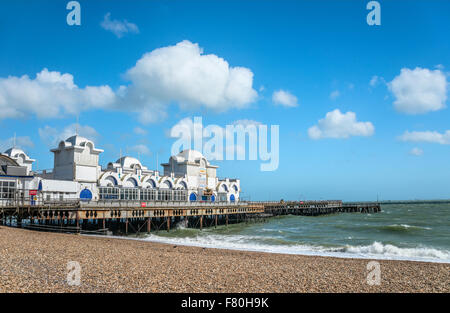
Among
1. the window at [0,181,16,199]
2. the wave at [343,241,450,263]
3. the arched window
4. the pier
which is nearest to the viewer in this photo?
the wave at [343,241,450,263]

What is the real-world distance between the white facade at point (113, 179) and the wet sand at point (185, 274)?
17239 millimetres

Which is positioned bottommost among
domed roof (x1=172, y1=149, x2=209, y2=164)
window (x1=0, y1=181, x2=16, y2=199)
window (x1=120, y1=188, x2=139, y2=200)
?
window (x1=120, y1=188, x2=139, y2=200)

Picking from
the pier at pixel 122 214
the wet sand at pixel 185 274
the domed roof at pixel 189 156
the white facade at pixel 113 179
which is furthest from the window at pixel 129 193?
the wet sand at pixel 185 274

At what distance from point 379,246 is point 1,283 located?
20.9 meters

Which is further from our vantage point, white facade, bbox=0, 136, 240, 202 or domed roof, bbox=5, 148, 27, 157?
domed roof, bbox=5, 148, 27, 157

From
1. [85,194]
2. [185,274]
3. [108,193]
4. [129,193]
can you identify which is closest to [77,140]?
[85,194]

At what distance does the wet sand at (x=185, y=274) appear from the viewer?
9.40 meters

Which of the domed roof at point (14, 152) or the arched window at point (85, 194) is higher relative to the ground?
the domed roof at point (14, 152)

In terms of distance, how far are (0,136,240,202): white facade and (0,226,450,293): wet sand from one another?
56.6ft

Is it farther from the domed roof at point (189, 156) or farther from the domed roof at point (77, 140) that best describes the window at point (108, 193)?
the domed roof at point (189, 156)

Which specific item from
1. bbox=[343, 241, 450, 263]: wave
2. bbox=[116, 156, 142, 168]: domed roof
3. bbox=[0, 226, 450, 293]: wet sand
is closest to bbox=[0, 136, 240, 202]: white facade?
bbox=[116, 156, 142, 168]: domed roof

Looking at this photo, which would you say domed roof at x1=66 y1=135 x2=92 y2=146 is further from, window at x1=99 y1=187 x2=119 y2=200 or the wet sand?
the wet sand

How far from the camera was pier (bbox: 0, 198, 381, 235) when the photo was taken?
2669 cm
